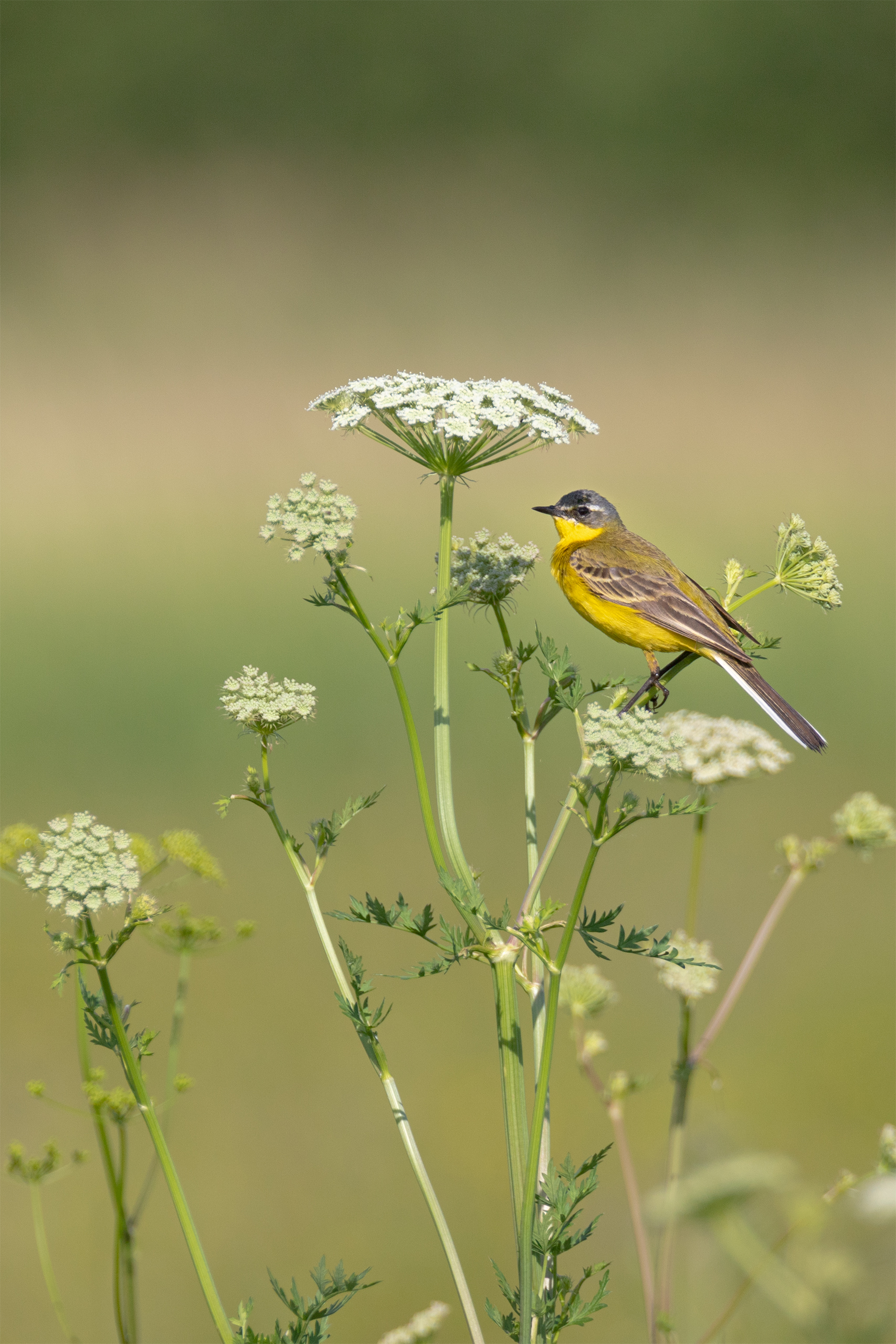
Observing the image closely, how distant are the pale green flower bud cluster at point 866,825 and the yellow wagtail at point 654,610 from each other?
0.72 feet

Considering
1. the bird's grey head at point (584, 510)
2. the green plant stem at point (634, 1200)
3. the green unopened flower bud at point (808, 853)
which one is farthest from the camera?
the bird's grey head at point (584, 510)

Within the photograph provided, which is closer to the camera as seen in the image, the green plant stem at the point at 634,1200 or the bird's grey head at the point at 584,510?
the green plant stem at the point at 634,1200

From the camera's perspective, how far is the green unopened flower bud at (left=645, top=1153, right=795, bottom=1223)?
0.91m

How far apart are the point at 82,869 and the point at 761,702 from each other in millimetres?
1310

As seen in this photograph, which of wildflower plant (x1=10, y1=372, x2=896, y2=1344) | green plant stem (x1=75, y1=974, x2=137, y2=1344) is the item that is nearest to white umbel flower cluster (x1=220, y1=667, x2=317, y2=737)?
wildflower plant (x1=10, y1=372, x2=896, y2=1344)

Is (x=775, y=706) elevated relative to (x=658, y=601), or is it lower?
lower

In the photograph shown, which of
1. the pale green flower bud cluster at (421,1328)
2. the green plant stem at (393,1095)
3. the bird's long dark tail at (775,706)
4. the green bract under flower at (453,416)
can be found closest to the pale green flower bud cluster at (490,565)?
the green bract under flower at (453,416)

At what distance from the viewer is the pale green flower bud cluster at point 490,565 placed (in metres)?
1.54

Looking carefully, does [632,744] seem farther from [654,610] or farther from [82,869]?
[654,610]

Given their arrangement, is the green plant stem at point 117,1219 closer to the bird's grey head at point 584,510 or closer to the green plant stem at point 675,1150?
the green plant stem at point 675,1150

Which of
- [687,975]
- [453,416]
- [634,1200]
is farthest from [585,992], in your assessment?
[453,416]

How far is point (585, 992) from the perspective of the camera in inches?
68.5

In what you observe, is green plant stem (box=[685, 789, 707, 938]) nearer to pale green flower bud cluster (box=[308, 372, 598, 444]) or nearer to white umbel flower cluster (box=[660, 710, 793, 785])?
white umbel flower cluster (box=[660, 710, 793, 785])

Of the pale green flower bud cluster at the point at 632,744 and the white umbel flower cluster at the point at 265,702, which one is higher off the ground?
the white umbel flower cluster at the point at 265,702
